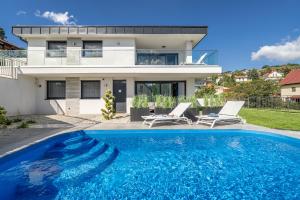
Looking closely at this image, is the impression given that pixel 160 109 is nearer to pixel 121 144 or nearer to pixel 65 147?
pixel 121 144

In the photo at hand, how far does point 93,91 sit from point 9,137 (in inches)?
361

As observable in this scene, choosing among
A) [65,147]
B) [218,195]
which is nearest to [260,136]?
[218,195]

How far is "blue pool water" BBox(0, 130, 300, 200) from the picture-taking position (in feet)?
13.4

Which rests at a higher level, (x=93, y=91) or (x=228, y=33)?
(x=228, y=33)

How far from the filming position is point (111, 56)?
15.2 m

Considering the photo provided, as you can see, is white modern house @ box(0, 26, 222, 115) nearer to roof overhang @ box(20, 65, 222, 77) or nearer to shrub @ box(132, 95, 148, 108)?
roof overhang @ box(20, 65, 222, 77)

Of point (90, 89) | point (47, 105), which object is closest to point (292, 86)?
point (90, 89)

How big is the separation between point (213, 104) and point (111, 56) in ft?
27.3

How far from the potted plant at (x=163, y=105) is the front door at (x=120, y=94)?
4958mm

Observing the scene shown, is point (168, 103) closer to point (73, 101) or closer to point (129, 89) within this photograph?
point (129, 89)

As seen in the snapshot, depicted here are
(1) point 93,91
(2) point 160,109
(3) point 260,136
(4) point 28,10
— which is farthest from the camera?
(4) point 28,10

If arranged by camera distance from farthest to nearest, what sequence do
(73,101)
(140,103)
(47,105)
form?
(47,105) → (73,101) → (140,103)

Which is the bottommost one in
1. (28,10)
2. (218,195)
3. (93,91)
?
(218,195)

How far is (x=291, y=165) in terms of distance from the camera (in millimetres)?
5516
